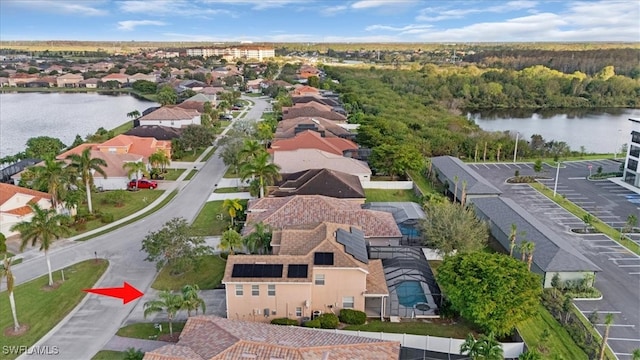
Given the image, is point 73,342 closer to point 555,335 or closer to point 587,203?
point 555,335

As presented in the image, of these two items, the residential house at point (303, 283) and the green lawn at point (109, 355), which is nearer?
the green lawn at point (109, 355)

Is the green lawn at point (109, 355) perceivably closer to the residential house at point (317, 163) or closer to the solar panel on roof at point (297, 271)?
the solar panel on roof at point (297, 271)

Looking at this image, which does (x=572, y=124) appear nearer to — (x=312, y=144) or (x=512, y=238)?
(x=312, y=144)

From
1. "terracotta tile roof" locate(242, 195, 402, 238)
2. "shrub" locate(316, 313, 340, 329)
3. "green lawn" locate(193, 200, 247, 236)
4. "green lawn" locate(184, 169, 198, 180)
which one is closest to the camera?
"shrub" locate(316, 313, 340, 329)

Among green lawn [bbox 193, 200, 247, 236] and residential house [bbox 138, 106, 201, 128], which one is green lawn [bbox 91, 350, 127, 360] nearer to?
green lawn [bbox 193, 200, 247, 236]

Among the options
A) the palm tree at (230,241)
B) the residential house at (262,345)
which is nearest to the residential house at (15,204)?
the palm tree at (230,241)

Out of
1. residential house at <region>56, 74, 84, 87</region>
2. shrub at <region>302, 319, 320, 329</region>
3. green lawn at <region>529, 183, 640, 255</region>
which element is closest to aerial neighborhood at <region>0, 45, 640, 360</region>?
shrub at <region>302, 319, 320, 329</region>
